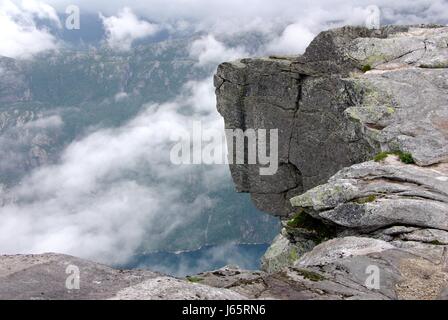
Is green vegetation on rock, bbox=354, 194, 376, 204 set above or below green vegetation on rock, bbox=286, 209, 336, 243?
above

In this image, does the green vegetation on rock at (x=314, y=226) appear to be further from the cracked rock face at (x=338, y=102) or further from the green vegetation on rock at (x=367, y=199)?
the cracked rock face at (x=338, y=102)

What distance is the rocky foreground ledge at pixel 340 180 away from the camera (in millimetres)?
16703

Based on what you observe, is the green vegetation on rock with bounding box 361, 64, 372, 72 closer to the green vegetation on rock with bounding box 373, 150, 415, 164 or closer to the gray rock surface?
the green vegetation on rock with bounding box 373, 150, 415, 164

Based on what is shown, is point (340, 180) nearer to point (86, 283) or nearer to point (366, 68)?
point (86, 283)

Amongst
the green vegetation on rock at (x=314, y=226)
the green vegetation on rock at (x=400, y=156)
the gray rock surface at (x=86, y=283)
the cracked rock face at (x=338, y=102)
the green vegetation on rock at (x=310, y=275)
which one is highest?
the cracked rock face at (x=338, y=102)

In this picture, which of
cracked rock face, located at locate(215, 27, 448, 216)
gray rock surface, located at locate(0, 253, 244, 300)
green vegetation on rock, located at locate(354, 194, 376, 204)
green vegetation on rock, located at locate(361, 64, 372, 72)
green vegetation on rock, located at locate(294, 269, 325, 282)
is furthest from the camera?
green vegetation on rock, located at locate(361, 64, 372, 72)

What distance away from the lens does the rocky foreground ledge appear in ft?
54.8

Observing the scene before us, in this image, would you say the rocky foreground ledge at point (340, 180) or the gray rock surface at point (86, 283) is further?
the rocky foreground ledge at point (340, 180)

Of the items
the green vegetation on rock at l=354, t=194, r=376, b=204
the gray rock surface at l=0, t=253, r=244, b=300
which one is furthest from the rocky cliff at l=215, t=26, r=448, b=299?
the gray rock surface at l=0, t=253, r=244, b=300

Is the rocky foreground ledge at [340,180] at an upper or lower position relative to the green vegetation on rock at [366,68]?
lower

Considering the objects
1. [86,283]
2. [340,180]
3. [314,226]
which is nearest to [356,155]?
[314,226]

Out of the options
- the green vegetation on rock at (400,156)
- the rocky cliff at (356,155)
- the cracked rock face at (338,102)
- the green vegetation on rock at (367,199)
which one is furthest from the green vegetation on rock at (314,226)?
the cracked rock face at (338,102)

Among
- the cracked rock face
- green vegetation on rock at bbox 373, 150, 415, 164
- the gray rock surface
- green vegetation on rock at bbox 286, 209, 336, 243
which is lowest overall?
green vegetation on rock at bbox 286, 209, 336, 243

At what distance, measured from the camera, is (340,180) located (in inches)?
1092
